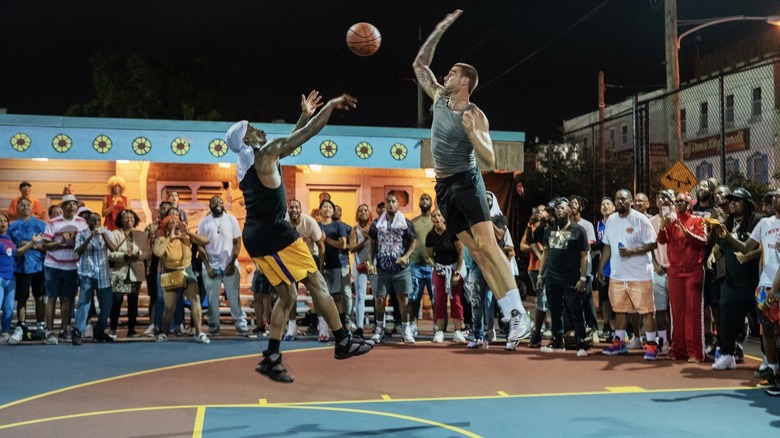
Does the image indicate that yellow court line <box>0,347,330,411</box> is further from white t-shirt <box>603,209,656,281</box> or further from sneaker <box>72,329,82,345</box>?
white t-shirt <box>603,209,656,281</box>

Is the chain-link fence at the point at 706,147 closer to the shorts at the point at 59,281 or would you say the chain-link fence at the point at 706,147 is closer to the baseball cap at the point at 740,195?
the baseball cap at the point at 740,195

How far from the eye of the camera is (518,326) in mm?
6309

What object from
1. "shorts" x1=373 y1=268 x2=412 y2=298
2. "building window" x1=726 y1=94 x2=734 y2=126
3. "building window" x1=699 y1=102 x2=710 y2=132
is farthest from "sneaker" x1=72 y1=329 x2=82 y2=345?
"building window" x1=699 y1=102 x2=710 y2=132

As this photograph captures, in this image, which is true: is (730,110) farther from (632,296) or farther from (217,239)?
(217,239)

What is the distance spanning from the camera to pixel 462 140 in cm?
627

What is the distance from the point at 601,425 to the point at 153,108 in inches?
1548

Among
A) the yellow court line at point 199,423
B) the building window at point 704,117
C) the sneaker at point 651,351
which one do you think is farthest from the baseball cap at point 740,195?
the building window at point 704,117

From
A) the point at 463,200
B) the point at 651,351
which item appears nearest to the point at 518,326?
the point at 463,200

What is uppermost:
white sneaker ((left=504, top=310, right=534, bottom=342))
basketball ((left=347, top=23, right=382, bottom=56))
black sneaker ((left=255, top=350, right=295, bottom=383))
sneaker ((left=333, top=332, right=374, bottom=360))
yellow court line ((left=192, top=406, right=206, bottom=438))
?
basketball ((left=347, top=23, right=382, bottom=56))

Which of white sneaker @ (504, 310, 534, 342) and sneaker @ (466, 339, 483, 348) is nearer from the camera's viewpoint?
white sneaker @ (504, 310, 534, 342)

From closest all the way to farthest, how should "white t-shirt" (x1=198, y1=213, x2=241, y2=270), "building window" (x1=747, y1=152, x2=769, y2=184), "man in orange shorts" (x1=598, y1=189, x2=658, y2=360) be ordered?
"man in orange shorts" (x1=598, y1=189, x2=658, y2=360)
"white t-shirt" (x1=198, y1=213, x2=241, y2=270)
"building window" (x1=747, y1=152, x2=769, y2=184)

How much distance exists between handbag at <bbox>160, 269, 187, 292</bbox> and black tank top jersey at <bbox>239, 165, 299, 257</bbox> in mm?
5444

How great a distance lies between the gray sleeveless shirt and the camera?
625cm

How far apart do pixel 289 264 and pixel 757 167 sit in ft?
105
